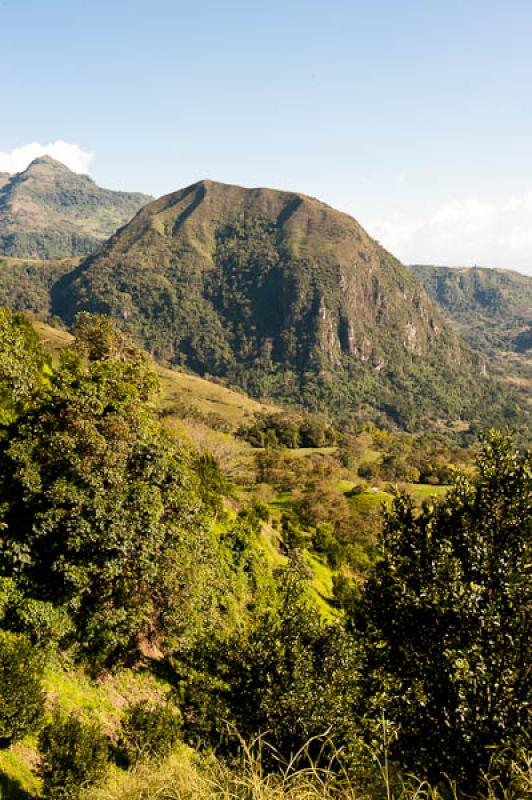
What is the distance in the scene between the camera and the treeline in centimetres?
1037

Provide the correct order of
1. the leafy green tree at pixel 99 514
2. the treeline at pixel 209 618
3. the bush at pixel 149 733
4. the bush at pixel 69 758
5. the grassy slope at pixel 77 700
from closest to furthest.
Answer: the treeline at pixel 209 618 → the bush at pixel 69 758 → the grassy slope at pixel 77 700 → the bush at pixel 149 733 → the leafy green tree at pixel 99 514

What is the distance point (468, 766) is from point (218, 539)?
23.3 m

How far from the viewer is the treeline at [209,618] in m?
10.4

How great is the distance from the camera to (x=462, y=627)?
10562mm

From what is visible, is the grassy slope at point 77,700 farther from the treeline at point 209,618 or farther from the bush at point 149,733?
the bush at point 149,733

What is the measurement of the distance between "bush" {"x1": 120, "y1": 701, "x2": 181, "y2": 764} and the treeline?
0.20 ft

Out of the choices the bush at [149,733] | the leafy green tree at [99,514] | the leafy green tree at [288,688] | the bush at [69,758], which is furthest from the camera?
the leafy green tree at [99,514]

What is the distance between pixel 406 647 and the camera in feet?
39.0

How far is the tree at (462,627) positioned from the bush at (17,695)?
8.63 m

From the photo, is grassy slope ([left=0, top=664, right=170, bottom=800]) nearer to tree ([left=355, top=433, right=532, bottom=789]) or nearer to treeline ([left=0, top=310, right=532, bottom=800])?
treeline ([left=0, top=310, right=532, bottom=800])

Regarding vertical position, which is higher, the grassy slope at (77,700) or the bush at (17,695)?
the bush at (17,695)

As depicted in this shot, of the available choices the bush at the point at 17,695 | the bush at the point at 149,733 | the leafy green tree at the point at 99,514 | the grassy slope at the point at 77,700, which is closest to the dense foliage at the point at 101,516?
the leafy green tree at the point at 99,514

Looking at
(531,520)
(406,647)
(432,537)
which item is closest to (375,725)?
(406,647)

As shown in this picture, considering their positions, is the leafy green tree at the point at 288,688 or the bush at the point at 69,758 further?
the leafy green tree at the point at 288,688
